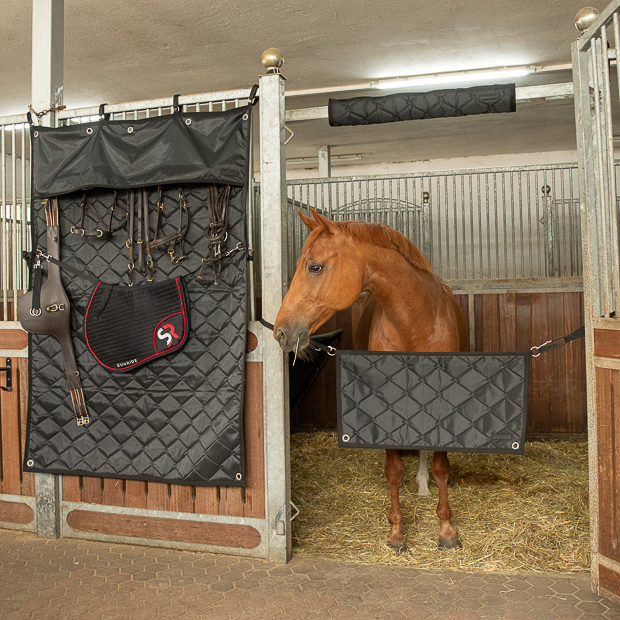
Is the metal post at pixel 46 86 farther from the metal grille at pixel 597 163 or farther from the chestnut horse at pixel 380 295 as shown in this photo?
the metal grille at pixel 597 163

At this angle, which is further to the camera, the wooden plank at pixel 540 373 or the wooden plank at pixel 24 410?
the wooden plank at pixel 540 373

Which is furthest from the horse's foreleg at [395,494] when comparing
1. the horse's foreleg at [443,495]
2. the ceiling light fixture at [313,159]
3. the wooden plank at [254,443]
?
the ceiling light fixture at [313,159]

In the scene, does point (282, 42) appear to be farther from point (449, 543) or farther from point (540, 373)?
point (449, 543)

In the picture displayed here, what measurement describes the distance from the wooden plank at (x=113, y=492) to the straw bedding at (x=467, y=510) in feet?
2.64

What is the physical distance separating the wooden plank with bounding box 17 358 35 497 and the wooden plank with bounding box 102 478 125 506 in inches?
16.2

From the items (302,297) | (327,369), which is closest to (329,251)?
(302,297)

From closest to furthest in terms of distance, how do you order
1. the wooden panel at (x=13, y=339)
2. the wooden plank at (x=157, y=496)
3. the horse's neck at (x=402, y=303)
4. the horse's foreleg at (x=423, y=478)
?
the horse's neck at (x=402, y=303) → the wooden plank at (x=157, y=496) → the wooden panel at (x=13, y=339) → the horse's foreleg at (x=423, y=478)

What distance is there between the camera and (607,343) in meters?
1.83

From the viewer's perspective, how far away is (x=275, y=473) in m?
2.22

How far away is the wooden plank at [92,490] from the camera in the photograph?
2.42m

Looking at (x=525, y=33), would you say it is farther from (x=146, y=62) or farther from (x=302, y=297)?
(x=302, y=297)

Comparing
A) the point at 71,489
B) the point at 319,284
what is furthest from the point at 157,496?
the point at 319,284

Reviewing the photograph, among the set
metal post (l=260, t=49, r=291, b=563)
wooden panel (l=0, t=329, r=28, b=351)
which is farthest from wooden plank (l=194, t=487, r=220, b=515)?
wooden panel (l=0, t=329, r=28, b=351)

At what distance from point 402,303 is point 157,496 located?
1.36 metres
